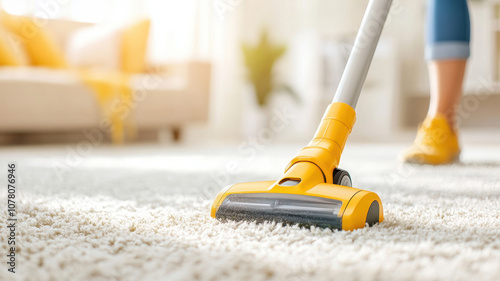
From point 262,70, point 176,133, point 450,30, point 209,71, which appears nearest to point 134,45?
point 209,71

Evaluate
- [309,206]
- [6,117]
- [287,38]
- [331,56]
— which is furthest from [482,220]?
[287,38]

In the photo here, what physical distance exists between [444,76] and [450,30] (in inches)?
4.9

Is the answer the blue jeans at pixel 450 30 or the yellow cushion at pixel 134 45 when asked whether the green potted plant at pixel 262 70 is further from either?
Answer: the blue jeans at pixel 450 30

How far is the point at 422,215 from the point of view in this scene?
0.56 m

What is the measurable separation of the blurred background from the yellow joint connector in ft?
6.59

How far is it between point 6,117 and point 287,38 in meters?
2.74

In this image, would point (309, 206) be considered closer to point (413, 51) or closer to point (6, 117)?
point (6, 117)

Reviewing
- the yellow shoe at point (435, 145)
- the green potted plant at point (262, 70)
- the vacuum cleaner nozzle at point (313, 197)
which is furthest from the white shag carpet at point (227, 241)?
the green potted plant at point (262, 70)

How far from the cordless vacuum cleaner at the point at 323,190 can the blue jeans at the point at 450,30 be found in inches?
29.7

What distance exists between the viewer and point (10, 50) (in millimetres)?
2561

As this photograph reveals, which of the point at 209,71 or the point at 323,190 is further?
the point at 209,71

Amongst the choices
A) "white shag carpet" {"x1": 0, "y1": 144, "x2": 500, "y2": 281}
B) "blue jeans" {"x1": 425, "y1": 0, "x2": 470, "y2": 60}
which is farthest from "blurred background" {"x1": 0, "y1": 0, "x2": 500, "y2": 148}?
"white shag carpet" {"x1": 0, "y1": 144, "x2": 500, "y2": 281}

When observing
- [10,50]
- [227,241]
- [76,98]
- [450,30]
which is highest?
[10,50]

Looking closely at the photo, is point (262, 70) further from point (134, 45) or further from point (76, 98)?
point (76, 98)
